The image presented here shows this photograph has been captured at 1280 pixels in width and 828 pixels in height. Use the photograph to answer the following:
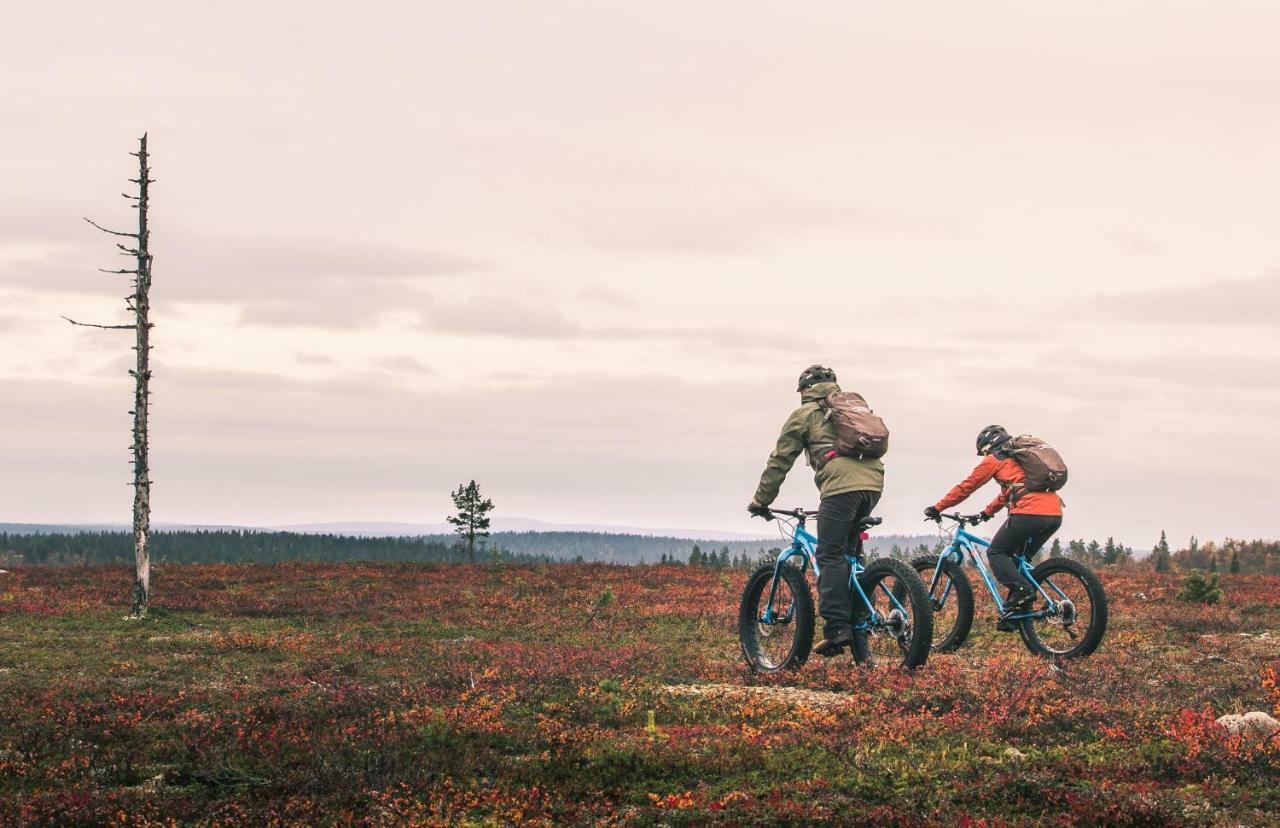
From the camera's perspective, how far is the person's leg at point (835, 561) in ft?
42.3

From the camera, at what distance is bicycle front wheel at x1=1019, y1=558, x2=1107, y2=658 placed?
14.1 meters

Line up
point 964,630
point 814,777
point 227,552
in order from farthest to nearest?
1. point 227,552
2. point 964,630
3. point 814,777

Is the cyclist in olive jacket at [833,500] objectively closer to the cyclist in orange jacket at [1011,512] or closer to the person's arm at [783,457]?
the person's arm at [783,457]

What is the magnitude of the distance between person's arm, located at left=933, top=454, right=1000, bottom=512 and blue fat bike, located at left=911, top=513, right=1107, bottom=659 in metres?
0.22

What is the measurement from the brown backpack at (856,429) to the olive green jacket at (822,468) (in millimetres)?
126

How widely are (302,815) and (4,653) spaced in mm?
13425

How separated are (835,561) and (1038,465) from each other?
3.62 m

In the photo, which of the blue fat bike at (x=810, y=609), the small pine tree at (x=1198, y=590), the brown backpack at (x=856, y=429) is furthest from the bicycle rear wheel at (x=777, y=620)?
the small pine tree at (x=1198, y=590)

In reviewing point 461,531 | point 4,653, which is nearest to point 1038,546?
point 4,653

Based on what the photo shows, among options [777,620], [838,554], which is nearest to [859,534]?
[838,554]

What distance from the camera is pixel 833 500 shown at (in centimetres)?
1298

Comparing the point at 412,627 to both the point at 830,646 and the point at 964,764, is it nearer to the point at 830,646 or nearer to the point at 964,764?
the point at 830,646

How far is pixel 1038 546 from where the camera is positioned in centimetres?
1502

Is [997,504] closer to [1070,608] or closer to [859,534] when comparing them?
[1070,608]
